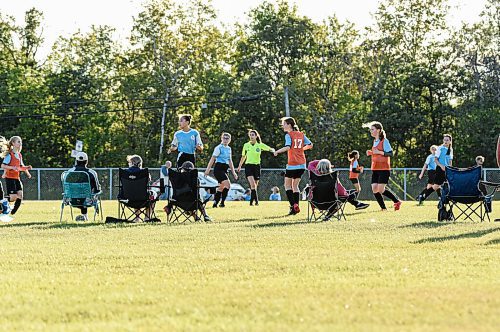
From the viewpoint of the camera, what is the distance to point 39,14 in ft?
224

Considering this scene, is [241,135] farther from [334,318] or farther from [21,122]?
[334,318]

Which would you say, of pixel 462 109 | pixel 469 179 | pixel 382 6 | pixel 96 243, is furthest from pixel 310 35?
pixel 96 243

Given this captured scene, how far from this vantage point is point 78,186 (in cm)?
1770

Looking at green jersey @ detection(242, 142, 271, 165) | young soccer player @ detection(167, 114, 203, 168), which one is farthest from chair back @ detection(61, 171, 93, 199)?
green jersey @ detection(242, 142, 271, 165)

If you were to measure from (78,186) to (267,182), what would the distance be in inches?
960

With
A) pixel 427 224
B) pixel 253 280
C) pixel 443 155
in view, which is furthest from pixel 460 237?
pixel 443 155

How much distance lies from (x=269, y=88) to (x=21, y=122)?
14984mm

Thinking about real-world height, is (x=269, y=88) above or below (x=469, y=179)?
above

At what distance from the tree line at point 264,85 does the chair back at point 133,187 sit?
34104mm

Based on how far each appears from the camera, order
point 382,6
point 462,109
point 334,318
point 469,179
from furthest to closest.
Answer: point 382,6, point 462,109, point 469,179, point 334,318

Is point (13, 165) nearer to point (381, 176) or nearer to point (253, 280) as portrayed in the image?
point (381, 176)

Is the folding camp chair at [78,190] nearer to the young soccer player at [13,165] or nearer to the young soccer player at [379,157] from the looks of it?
the young soccer player at [13,165]

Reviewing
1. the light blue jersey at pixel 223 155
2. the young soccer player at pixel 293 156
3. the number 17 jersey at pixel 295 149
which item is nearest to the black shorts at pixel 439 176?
the light blue jersey at pixel 223 155

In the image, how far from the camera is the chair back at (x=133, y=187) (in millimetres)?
16969
